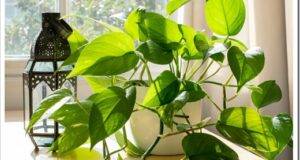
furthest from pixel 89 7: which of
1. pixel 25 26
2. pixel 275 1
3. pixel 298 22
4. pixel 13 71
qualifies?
pixel 298 22

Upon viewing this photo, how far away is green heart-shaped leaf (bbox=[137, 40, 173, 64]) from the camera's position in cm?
64

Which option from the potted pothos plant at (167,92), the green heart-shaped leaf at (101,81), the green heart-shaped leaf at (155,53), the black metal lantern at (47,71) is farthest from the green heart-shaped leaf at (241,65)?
the black metal lantern at (47,71)

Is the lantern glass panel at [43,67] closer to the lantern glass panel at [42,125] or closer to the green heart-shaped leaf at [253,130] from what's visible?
the lantern glass panel at [42,125]

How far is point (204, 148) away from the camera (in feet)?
2.02

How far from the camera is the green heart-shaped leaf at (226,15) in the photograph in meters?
0.65

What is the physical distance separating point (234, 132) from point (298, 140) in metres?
0.12

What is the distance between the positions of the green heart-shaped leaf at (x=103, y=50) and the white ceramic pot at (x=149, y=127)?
191 mm

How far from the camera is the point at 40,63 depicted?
94 centimetres

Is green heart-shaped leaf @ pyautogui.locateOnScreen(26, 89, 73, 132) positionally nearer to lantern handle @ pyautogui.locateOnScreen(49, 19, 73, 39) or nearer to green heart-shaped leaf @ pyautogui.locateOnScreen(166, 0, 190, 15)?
green heart-shaped leaf @ pyautogui.locateOnScreen(166, 0, 190, 15)

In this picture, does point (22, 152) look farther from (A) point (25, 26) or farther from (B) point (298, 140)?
(A) point (25, 26)

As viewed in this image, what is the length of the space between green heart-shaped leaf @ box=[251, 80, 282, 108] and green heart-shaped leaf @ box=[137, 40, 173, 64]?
0.16 meters

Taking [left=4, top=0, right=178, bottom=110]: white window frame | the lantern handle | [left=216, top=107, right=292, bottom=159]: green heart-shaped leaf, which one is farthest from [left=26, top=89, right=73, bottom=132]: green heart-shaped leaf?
[left=4, top=0, right=178, bottom=110]: white window frame

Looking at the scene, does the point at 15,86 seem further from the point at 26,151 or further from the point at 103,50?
the point at 103,50

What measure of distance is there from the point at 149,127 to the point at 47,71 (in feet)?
0.81
